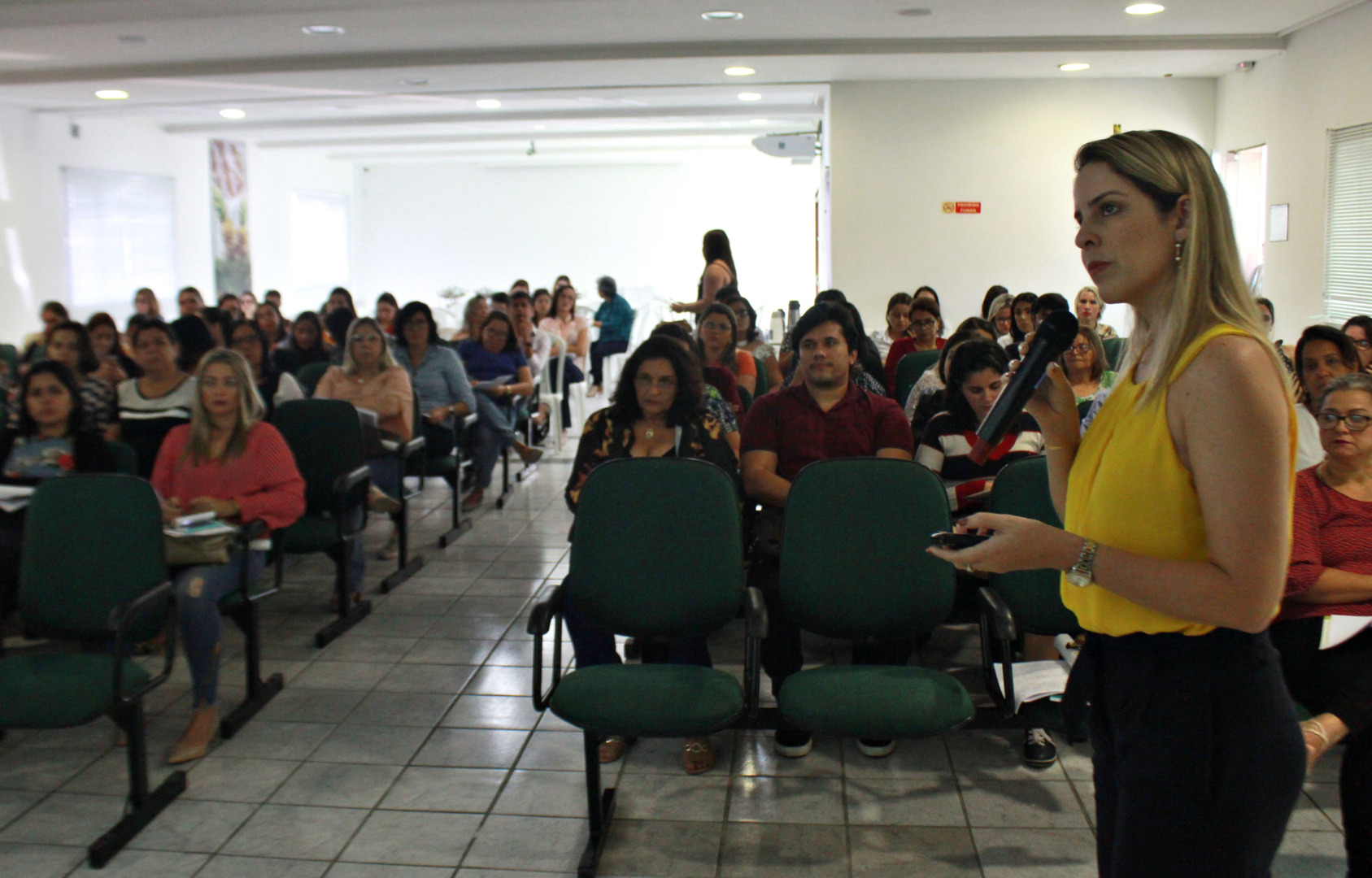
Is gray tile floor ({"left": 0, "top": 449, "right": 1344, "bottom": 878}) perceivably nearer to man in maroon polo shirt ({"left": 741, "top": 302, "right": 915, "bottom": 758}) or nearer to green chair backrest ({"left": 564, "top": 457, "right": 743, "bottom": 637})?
green chair backrest ({"left": 564, "top": 457, "right": 743, "bottom": 637})

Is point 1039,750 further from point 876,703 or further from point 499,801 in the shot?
point 499,801

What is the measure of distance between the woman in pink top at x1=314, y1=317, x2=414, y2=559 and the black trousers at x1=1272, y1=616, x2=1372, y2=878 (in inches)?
152

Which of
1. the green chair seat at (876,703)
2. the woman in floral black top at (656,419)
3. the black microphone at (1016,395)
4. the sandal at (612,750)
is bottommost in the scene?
the sandal at (612,750)

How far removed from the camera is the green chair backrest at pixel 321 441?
4469mm

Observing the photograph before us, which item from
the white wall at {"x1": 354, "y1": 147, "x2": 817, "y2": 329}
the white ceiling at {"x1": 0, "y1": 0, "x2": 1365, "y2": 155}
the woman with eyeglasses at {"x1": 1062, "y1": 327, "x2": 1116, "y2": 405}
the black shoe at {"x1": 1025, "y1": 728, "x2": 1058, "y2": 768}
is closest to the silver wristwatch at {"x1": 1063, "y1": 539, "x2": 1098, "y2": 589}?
the black shoe at {"x1": 1025, "y1": 728, "x2": 1058, "y2": 768}

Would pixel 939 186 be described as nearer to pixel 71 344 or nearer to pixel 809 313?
pixel 809 313

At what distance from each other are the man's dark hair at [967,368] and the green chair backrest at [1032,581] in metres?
0.58

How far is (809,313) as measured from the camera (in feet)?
12.5

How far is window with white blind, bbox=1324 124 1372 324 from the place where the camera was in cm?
599

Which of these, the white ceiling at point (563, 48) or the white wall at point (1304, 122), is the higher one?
the white ceiling at point (563, 48)

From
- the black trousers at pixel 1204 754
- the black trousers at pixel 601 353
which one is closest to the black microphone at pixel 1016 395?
the black trousers at pixel 1204 754

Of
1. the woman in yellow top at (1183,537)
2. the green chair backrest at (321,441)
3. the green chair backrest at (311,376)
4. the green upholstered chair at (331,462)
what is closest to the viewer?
the woman in yellow top at (1183,537)

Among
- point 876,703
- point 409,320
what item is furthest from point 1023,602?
point 409,320

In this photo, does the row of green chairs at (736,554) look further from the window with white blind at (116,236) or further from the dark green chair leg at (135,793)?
the window with white blind at (116,236)
